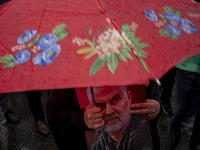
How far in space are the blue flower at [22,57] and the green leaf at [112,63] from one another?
1.21 feet

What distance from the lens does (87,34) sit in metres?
0.96

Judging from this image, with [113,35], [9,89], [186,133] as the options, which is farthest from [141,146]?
[186,133]

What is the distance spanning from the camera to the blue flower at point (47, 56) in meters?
0.93

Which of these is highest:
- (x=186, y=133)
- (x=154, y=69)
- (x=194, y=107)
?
(x=154, y=69)

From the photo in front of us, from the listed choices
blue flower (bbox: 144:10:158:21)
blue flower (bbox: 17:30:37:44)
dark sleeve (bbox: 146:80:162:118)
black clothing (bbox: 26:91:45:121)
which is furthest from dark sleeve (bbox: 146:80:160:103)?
black clothing (bbox: 26:91:45:121)

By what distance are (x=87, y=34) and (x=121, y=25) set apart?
17cm

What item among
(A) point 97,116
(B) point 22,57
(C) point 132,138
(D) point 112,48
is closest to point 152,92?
(C) point 132,138

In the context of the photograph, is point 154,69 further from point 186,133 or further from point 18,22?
point 186,133

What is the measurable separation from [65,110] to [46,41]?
0.60 meters

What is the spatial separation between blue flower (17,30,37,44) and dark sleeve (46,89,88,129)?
466 millimetres

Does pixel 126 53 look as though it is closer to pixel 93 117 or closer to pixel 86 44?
pixel 86 44

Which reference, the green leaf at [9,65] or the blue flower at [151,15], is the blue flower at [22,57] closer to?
the green leaf at [9,65]

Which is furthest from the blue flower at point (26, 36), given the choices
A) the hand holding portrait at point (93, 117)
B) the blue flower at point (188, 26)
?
the blue flower at point (188, 26)

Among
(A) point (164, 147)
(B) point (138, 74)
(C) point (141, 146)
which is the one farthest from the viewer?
(A) point (164, 147)
